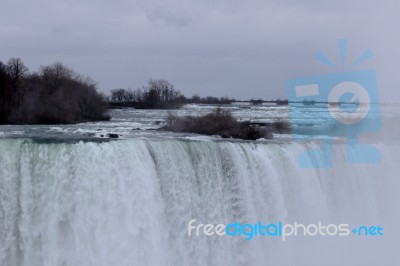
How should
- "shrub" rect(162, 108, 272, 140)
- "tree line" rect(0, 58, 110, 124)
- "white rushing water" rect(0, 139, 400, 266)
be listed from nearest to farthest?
"white rushing water" rect(0, 139, 400, 266)
"shrub" rect(162, 108, 272, 140)
"tree line" rect(0, 58, 110, 124)

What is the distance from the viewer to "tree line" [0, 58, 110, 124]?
977 inches

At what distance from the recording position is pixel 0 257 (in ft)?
27.9

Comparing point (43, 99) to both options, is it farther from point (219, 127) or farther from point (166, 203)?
point (166, 203)

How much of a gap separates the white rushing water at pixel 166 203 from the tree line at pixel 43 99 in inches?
589

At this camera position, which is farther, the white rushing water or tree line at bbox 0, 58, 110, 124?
tree line at bbox 0, 58, 110, 124

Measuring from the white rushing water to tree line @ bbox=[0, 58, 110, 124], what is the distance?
15.0 m

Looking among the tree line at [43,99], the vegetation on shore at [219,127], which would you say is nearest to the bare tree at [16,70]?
the tree line at [43,99]

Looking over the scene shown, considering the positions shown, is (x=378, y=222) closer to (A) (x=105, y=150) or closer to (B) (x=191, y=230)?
(B) (x=191, y=230)

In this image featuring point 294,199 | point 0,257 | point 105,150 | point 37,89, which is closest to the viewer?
point 0,257

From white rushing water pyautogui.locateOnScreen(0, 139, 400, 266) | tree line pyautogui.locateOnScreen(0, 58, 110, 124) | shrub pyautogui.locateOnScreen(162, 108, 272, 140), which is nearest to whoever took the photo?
white rushing water pyautogui.locateOnScreen(0, 139, 400, 266)

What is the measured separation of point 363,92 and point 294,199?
10470 mm

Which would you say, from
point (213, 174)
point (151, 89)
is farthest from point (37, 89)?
point (213, 174)

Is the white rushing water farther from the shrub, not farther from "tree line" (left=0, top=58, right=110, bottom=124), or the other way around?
"tree line" (left=0, top=58, right=110, bottom=124)

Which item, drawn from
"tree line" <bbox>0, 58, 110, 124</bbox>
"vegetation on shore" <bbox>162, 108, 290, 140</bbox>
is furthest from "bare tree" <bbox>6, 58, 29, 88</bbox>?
"vegetation on shore" <bbox>162, 108, 290, 140</bbox>
